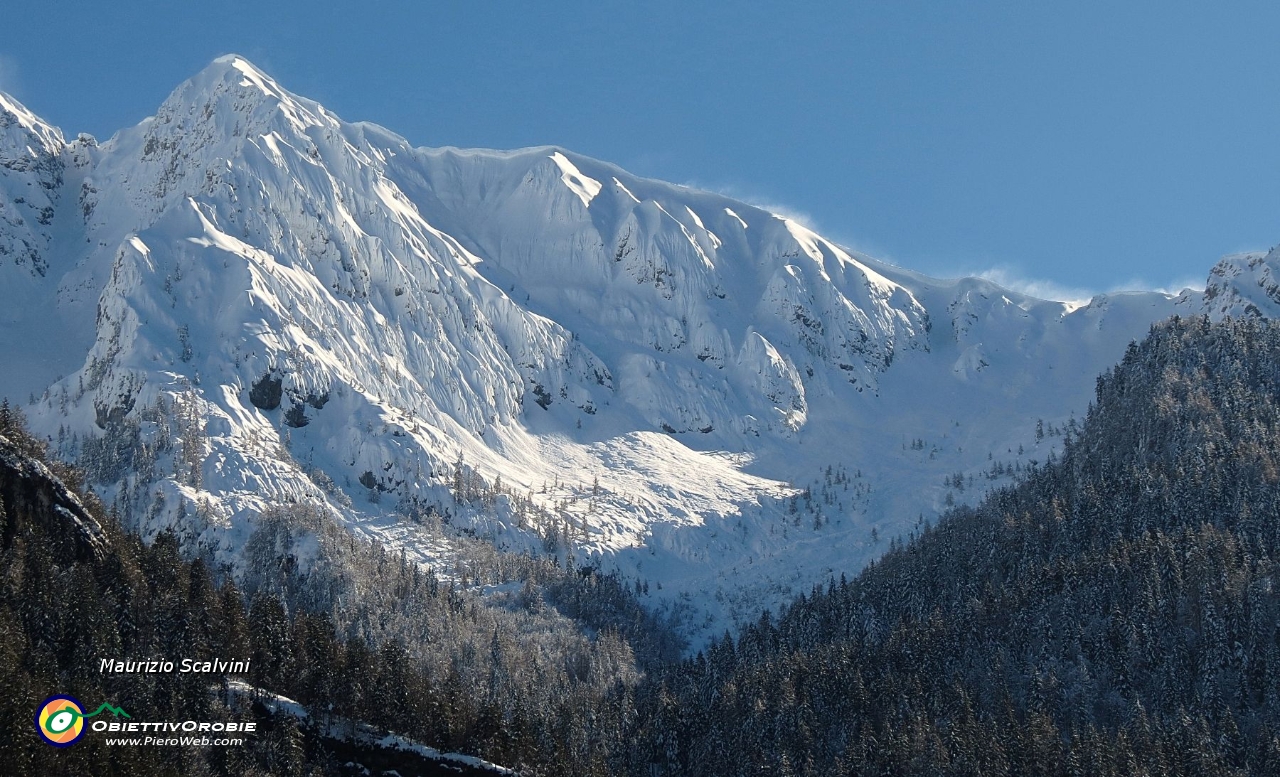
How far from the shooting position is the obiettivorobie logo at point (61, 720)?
10527 cm

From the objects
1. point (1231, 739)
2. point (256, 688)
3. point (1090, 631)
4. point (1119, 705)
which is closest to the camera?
point (256, 688)

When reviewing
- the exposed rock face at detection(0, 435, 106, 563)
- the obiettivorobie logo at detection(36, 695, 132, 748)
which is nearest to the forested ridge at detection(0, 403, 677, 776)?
the exposed rock face at detection(0, 435, 106, 563)

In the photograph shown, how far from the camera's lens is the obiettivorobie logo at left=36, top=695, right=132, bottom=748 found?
105 meters

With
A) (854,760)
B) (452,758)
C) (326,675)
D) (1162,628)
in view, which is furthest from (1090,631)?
(326,675)

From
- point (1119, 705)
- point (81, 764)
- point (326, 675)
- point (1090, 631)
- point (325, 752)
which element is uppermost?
point (1090, 631)

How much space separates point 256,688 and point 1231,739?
11996cm

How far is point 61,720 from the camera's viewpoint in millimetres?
106938

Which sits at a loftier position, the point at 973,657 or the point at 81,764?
the point at 973,657

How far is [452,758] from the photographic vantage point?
464 ft

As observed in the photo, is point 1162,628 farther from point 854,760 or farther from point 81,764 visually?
point 81,764

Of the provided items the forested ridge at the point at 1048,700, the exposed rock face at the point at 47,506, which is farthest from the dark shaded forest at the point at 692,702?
the forested ridge at the point at 1048,700

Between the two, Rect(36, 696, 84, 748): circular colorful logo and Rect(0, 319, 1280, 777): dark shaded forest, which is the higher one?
Rect(0, 319, 1280, 777): dark shaded forest

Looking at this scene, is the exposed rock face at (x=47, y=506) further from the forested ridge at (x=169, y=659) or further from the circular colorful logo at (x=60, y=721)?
the circular colorful logo at (x=60, y=721)

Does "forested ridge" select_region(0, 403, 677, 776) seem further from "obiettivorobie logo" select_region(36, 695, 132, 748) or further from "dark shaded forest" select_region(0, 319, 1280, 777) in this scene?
"obiettivorobie logo" select_region(36, 695, 132, 748)
